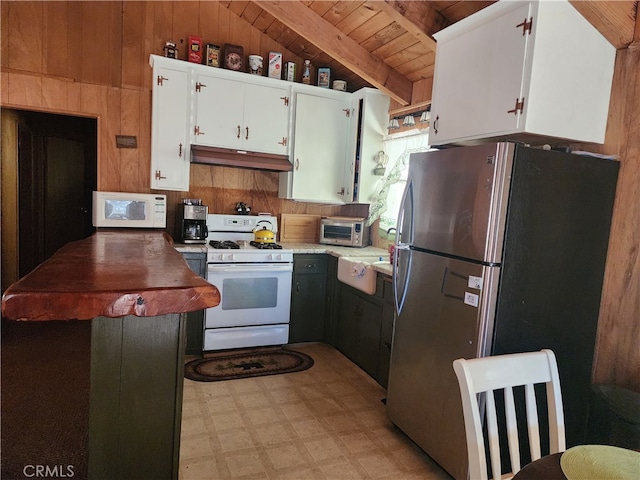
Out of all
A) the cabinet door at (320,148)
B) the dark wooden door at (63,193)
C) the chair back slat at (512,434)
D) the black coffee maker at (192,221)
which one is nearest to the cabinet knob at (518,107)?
the chair back slat at (512,434)

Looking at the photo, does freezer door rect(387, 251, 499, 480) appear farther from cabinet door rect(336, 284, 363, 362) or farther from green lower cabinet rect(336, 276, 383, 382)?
cabinet door rect(336, 284, 363, 362)

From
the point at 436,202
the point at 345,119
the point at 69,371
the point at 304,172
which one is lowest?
the point at 69,371

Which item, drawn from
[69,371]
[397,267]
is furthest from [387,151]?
[69,371]

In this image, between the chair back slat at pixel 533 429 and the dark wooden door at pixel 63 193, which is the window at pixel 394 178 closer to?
the chair back slat at pixel 533 429

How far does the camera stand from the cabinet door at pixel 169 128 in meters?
Result: 3.30

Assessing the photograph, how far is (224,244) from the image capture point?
352 centimetres

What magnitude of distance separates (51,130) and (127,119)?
1906 mm

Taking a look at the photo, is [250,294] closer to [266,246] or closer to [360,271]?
[266,246]

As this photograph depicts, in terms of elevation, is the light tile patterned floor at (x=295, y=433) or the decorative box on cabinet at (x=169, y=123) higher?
the decorative box on cabinet at (x=169, y=123)

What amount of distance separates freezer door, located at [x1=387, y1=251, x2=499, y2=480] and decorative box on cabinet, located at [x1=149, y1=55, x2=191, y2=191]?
2.08m

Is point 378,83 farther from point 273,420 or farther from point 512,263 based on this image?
point 273,420

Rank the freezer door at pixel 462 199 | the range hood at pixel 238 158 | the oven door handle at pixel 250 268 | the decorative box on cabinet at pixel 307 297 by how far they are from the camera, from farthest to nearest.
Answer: the decorative box on cabinet at pixel 307 297, the range hood at pixel 238 158, the oven door handle at pixel 250 268, the freezer door at pixel 462 199

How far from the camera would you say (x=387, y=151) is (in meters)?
3.79

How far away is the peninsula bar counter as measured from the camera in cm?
116
